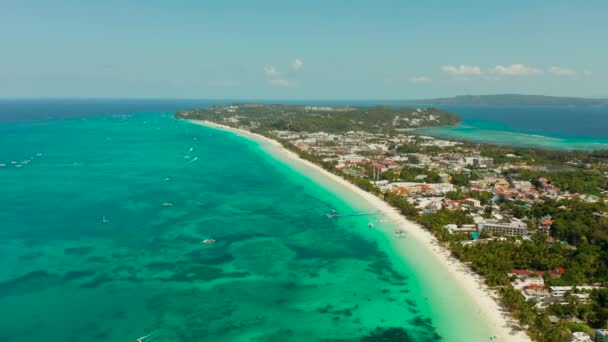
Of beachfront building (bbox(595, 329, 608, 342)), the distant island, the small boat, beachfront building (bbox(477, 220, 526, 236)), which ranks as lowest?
the small boat

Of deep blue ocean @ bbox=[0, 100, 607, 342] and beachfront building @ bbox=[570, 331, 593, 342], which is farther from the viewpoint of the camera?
deep blue ocean @ bbox=[0, 100, 607, 342]

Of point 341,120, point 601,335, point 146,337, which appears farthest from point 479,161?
point 341,120

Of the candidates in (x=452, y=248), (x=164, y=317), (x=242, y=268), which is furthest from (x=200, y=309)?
(x=452, y=248)

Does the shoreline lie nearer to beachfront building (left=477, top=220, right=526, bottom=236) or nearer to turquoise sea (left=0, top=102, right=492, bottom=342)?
turquoise sea (left=0, top=102, right=492, bottom=342)

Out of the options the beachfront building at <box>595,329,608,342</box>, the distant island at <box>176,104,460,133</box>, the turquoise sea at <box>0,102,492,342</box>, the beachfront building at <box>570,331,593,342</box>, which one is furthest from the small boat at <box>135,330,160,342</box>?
the distant island at <box>176,104,460,133</box>

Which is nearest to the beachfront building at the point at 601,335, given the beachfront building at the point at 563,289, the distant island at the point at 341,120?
the beachfront building at the point at 563,289

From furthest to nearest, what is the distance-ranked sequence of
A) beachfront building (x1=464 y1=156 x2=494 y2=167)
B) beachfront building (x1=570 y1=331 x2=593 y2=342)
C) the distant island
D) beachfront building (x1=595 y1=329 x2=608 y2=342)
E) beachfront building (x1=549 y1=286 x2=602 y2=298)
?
the distant island, beachfront building (x1=464 y1=156 x2=494 y2=167), beachfront building (x1=549 y1=286 x2=602 y2=298), beachfront building (x1=570 y1=331 x2=593 y2=342), beachfront building (x1=595 y1=329 x2=608 y2=342)
